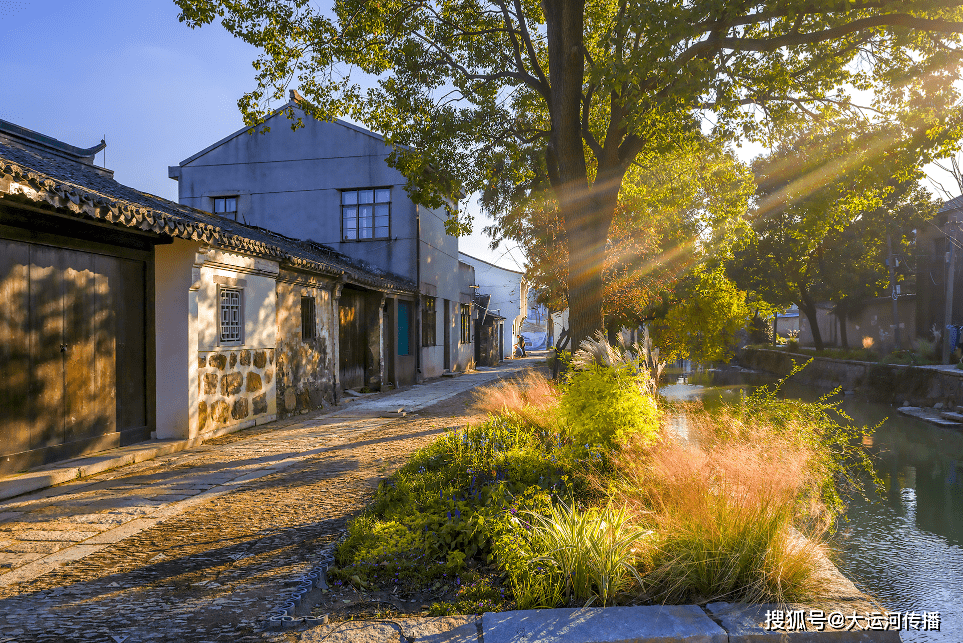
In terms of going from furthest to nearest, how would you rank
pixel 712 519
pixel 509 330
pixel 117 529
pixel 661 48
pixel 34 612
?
pixel 509 330, pixel 661 48, pixel 117 529, pixel 712 519, pixel 34 612

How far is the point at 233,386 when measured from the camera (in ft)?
30.9

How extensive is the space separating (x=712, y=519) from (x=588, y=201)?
6848mm

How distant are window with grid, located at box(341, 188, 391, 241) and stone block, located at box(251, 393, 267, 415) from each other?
8927 millimetres

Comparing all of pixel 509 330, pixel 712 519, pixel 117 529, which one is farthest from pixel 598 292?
pixel 509 330

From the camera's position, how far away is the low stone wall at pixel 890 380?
15.9 meters

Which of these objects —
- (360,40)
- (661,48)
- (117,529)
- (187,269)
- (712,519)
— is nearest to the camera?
(712,519)

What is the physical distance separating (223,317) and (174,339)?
3.74 feet

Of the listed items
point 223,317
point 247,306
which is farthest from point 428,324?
point 223,317

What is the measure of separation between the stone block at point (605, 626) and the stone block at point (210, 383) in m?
7.03

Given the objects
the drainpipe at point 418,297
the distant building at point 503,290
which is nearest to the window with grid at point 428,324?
the drainpipe at point 418,297

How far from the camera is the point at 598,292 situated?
9477 millimetres

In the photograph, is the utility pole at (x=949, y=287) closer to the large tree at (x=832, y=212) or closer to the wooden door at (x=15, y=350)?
the large tree at (x=832, y=212)

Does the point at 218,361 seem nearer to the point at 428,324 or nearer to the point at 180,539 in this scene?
the point at 180,539

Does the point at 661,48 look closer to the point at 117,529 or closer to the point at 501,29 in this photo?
the point at 501,29
